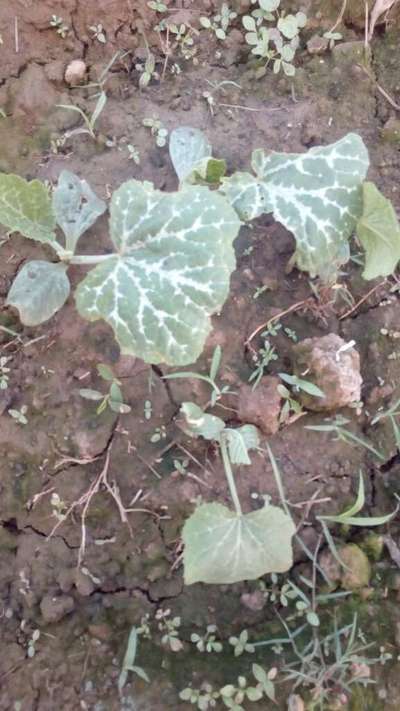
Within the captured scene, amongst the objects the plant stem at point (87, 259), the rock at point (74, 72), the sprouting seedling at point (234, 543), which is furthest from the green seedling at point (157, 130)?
the sprouting seedling at point (234, 543)

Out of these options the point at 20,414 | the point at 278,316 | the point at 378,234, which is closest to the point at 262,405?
the point at 278,316

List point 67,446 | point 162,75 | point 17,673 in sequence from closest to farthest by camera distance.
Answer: point 17,673 → point 67,446 → point 162,75

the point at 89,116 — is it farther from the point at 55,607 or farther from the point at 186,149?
the point at 55,607

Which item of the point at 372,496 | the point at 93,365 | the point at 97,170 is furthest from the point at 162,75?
the point at 372,496

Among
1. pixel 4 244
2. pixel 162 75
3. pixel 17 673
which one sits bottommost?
pixel 17 673

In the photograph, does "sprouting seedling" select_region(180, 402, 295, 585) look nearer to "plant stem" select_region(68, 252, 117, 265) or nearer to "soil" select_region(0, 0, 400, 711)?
"soil" select_region(0, 0, 400, 711)

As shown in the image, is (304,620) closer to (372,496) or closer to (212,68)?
(372,496)

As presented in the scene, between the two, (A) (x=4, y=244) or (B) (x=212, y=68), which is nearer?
(A) (x=4, y=244)
